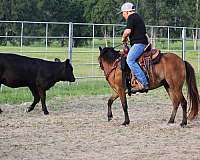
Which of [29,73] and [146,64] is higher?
[146,64]

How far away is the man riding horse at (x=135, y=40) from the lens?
9.37 metres

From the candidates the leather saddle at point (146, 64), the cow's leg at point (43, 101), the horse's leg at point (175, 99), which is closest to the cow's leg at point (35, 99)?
the cow's leg at point (43, 101)

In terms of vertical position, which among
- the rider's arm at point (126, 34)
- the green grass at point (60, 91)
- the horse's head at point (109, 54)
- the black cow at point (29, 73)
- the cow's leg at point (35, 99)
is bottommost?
the green grass at point (60, 91)

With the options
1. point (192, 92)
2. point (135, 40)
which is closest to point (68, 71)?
point (135, 40)

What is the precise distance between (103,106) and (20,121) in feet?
9.28

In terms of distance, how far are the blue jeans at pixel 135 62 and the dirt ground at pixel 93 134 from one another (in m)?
0.83

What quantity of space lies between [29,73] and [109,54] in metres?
2.05

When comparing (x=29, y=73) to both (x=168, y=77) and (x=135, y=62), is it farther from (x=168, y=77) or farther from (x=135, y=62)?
(x=168, y=77)

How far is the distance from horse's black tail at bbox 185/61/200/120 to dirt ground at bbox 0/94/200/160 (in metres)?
0.24

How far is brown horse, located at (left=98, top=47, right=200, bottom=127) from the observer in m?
9.45

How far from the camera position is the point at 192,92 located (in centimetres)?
969

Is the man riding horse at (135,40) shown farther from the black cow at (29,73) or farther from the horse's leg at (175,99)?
the black cow at (29,73)

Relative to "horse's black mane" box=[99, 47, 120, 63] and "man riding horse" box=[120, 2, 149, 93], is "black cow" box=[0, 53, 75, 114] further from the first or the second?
"man riding horse" box=[120, 2, 149, 93]

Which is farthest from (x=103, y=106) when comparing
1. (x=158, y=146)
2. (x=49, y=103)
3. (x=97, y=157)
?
(x=97, y=157)
